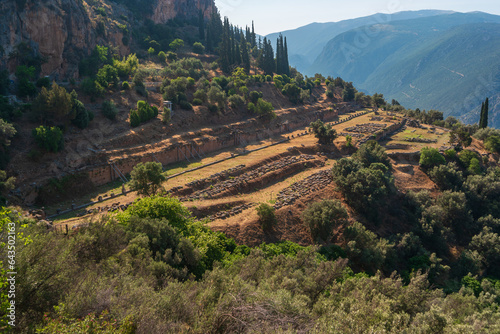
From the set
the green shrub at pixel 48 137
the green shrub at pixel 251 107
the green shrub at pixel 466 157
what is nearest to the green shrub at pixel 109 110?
the green shrub at pixel 48 137

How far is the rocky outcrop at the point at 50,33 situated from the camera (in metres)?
34.8

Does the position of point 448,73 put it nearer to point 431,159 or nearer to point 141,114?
point 431,159

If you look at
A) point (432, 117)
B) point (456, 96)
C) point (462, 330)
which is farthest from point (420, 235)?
point (456, 96)

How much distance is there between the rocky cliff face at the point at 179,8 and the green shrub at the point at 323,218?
75.0m

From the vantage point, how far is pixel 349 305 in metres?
12.3

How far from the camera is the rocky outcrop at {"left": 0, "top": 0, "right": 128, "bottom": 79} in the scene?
34781 mm

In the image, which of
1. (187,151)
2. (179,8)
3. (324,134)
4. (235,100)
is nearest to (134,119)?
(187,151)

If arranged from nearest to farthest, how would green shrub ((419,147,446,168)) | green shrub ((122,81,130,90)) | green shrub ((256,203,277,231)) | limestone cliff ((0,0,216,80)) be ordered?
green shrub ((256,203,277,231)) < limestone cliff ((0,0,216,80)) < green shrub ((419,147,446,168)) < green shrub ((122,81,130,90))

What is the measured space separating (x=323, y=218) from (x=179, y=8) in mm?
89394

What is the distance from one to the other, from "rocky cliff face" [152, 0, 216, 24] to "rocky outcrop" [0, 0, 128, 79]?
37.5 m

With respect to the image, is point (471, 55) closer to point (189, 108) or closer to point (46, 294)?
point (189, 108)

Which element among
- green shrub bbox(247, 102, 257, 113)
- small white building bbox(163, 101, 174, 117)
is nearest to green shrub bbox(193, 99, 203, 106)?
small white building bbox(163, 101, 174, 117)

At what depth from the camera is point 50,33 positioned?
39125 mm

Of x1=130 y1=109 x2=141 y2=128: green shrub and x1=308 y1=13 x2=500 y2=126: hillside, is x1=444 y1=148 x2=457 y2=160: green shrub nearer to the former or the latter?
x1=130 y1=109 x2=141 y2=128: green shrub
